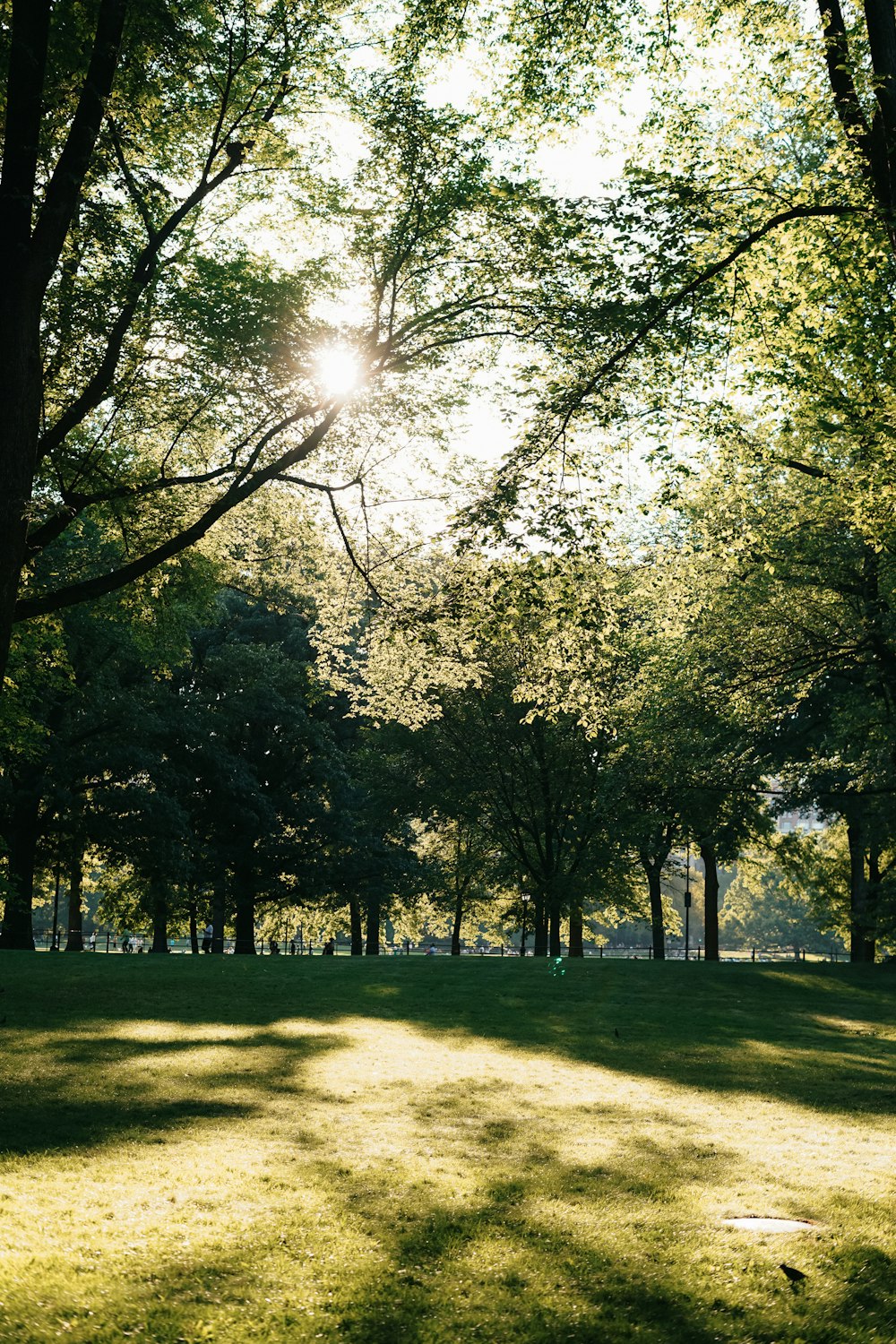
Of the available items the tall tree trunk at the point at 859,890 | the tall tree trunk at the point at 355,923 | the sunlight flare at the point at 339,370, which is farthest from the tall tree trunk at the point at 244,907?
the sunlight flare at the point at 339,370

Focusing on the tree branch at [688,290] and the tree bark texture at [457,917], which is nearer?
the tree branch at [688,290]

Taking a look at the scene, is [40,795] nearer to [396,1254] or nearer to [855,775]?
[855,775]

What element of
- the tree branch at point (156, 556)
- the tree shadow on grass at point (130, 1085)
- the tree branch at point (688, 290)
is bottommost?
the tree shadow on grass at point (130, 1085)

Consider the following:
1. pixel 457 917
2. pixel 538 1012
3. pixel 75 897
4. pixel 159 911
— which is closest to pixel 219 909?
pixel 159 911

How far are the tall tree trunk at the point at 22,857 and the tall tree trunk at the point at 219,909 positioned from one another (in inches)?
285

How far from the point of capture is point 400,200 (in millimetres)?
12703

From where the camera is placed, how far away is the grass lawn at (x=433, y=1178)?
5.50m

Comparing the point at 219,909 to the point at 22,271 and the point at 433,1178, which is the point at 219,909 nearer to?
the point at 433,1178

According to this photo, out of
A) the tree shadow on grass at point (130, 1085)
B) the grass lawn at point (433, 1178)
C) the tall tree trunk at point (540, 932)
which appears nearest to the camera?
the grass lawn at point (433, 1178)

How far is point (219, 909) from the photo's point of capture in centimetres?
4156

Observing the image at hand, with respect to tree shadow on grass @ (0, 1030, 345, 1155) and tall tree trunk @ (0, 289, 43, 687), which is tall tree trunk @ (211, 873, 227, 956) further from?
tall tree trunk @ (0, 289, 43, 687)

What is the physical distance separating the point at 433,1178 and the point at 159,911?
111 ft

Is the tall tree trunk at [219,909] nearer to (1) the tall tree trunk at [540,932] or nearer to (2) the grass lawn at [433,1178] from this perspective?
(1) the tall tree trunk at [540,932]

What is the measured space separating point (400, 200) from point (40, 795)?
85.0ft
